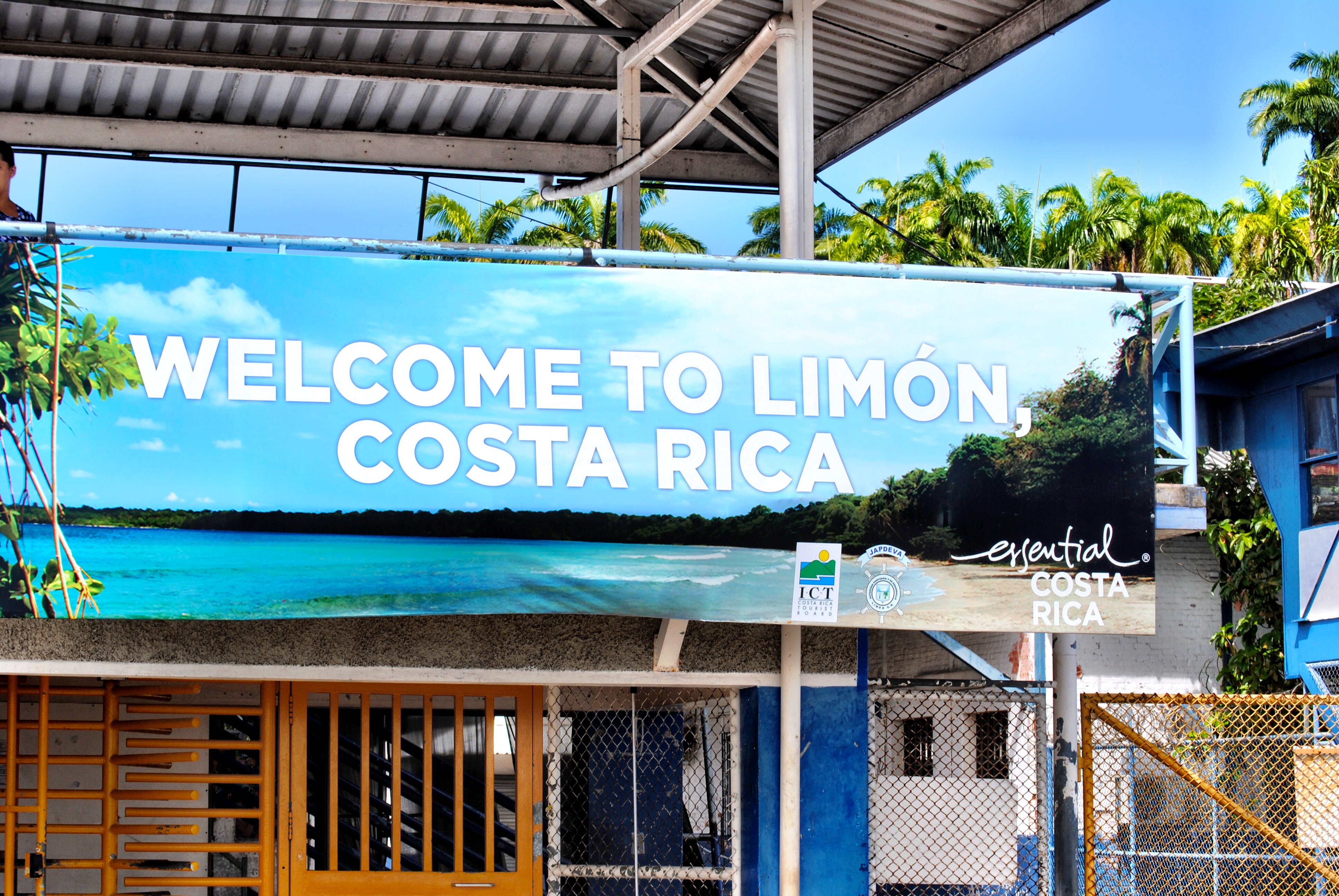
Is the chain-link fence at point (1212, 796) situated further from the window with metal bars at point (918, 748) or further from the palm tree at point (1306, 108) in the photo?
the palm tree at point (1306, 108)

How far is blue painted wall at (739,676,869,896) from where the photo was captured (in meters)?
7.84

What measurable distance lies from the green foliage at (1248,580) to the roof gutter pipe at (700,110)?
10906 millimetres

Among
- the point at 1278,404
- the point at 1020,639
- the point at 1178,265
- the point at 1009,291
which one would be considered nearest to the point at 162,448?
the point at 1009,291

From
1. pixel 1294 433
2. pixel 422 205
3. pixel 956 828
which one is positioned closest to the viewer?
pixel 956 828

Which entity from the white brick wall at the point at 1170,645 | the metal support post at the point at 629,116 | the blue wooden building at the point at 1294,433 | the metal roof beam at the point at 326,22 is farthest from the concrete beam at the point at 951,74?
the white brick wall at the point at 1170,645

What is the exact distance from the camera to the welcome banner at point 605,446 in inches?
257

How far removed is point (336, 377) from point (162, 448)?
0.89 metres

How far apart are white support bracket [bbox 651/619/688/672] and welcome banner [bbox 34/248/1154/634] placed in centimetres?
71

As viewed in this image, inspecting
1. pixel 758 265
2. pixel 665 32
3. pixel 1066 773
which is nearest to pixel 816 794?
pixel 1066 773

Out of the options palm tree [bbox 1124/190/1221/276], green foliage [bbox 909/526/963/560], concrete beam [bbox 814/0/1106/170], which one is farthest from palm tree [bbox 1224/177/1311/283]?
green foliage [bbox 909/526/963/560]

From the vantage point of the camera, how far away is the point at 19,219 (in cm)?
757

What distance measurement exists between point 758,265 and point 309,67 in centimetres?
545

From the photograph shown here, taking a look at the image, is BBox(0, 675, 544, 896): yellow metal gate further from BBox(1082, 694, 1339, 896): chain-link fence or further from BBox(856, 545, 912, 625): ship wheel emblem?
BBox(1082, 694, 1339, 896): chain-link fence

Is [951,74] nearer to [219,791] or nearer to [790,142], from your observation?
[790,142]
